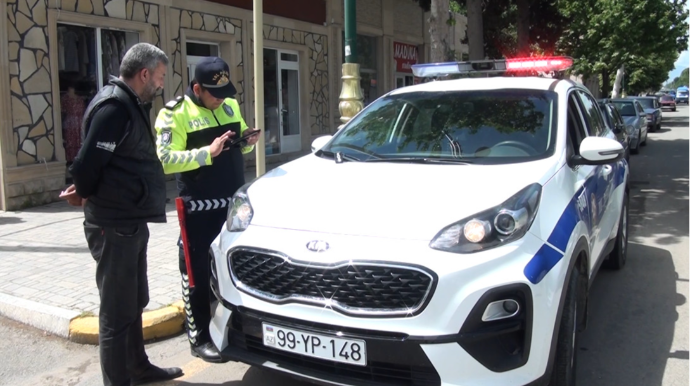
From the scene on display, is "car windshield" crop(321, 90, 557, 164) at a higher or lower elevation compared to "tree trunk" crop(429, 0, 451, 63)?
lower

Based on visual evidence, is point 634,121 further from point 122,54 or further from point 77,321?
point 77,321

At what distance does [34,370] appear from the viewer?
3.98m

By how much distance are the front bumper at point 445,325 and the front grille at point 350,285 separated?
0.12 feet

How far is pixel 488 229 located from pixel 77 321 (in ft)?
10.2

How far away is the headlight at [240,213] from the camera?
3.24 meters

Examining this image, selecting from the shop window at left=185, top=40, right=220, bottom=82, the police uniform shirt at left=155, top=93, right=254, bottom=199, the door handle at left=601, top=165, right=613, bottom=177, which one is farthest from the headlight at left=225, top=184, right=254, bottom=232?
the shop window at left=185, top=40, right=220, bottom=82

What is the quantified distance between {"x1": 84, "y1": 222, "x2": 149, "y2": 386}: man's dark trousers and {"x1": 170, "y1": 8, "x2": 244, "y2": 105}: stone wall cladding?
7973 millimetres

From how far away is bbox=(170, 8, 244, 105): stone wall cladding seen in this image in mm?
10820

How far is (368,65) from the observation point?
18172mm

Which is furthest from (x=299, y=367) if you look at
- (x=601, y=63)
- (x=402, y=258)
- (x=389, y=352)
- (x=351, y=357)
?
(x=601, y=63)

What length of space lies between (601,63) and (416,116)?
73.7ft

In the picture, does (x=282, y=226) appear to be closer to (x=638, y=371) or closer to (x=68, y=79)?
(x=638, y=371)

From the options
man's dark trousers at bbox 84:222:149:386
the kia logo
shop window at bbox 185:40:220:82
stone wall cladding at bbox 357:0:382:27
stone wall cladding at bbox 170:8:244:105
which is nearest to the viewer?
the kia logo

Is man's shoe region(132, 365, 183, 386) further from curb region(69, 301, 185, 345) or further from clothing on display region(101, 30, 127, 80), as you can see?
clothing on display region(101, 30, 127, 80)
